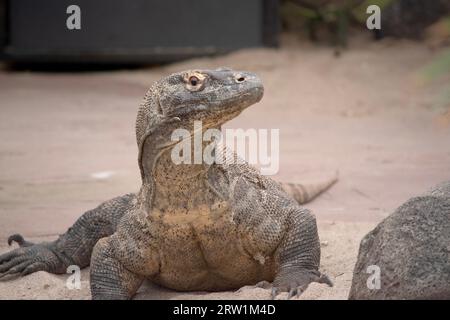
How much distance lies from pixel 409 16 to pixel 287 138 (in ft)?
22.7

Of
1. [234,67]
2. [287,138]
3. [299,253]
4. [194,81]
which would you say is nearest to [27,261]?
[299,253]

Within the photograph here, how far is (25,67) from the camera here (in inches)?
639

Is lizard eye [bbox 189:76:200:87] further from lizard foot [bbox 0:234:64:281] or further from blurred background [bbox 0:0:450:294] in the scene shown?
blurred background [bbox 0:0:450:294]

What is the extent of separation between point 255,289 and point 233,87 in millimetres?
1172

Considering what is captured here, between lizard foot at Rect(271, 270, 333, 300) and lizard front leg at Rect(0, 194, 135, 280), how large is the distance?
1.23 metres

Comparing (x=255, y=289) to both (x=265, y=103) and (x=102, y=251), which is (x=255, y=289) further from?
(x=265, y=103)

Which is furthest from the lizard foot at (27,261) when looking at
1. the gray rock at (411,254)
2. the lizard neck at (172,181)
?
the gray rock at (411,254)

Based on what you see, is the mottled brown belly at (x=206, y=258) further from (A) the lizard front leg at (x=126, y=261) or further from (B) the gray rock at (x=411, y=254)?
(B) the gray rock at (x=411, y=254)

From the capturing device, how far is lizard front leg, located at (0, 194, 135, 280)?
5.51m

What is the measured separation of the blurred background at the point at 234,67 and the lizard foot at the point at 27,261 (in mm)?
696

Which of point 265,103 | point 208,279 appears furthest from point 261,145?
point 208,279

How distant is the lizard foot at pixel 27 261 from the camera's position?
551 centimetres

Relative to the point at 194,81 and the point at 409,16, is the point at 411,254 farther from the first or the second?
the point at 409,16

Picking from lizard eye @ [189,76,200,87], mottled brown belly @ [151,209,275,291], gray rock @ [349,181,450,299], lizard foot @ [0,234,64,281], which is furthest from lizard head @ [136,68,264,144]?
lizard foot @ [0,234,64,281]
